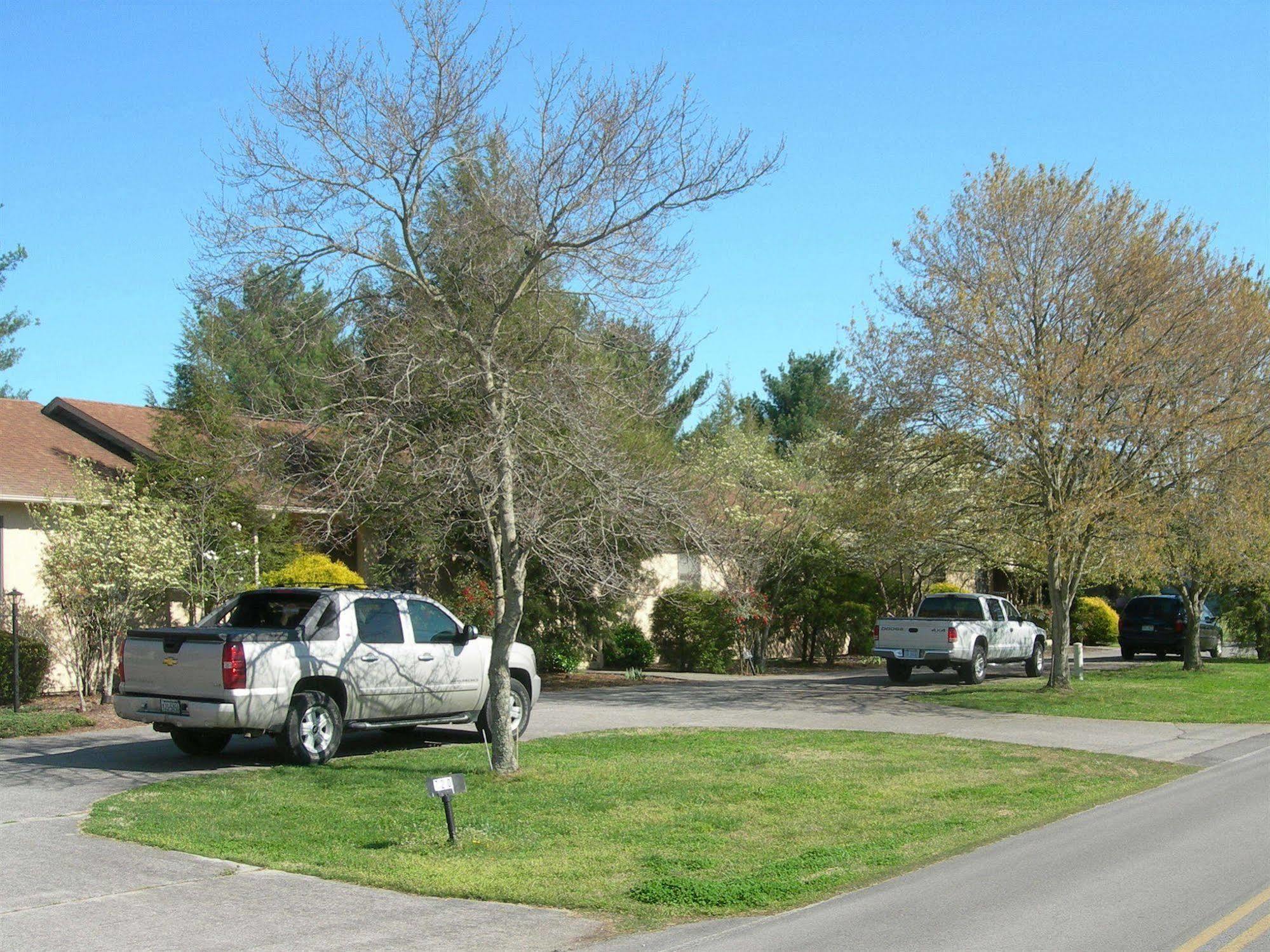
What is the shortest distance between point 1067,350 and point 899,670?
824cm

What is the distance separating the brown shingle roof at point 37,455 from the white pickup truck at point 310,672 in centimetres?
776

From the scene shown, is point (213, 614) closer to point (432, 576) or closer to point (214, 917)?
point (214, 917)

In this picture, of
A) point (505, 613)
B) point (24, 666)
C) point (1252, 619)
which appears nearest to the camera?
point (505, 613)

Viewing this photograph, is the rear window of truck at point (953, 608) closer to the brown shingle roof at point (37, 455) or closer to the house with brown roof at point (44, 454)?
the house with brown roof at point (44, 454)

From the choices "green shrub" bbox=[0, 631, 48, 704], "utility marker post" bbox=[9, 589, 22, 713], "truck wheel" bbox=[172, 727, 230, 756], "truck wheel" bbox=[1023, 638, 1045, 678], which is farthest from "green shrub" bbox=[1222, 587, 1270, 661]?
"utility marker post" bbox=[9, 589, 22, 713]

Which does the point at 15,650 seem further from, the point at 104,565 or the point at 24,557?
the point at 24,557

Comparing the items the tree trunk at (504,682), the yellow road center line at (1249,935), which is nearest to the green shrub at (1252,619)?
the tree trunk at (504,682)

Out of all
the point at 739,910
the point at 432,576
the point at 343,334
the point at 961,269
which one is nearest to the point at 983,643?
the point at 961,269

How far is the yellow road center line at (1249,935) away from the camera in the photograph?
20.7ft

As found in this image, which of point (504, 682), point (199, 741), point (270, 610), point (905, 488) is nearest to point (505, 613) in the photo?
Answer: point (504, 682)

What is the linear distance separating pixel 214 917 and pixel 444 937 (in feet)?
4.85

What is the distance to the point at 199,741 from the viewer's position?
1355 cm

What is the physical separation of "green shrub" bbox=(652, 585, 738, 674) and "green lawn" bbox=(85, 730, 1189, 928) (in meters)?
13.6

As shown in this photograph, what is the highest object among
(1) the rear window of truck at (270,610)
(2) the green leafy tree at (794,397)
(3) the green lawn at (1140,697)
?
(2) the green leafy tree at (794,397)
